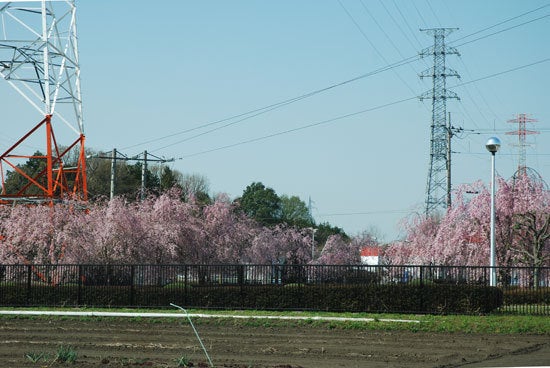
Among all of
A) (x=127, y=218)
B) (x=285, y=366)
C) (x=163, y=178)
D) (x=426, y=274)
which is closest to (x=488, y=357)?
(x=285, y=366)

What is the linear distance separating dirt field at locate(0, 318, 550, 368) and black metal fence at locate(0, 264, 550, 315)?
19.4ft

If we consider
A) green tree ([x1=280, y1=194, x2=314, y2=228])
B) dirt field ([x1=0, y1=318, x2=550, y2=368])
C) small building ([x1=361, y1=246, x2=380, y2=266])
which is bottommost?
dirt field ([x1=0, y1=318, x2=550, y2=368])

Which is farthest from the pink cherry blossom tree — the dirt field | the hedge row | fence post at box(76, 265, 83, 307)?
fence post at box(76, 265, 83, 307)

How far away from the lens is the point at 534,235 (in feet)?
116

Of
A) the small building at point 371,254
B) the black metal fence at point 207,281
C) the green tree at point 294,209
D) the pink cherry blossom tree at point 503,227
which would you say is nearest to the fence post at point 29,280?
the black metal fence at point 207,281

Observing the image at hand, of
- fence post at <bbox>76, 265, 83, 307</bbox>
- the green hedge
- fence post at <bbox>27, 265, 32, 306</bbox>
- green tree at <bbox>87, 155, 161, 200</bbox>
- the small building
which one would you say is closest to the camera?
the green hedge

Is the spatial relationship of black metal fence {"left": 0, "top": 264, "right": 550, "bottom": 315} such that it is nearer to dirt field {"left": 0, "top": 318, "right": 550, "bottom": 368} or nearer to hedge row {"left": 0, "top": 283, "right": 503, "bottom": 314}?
hedge row {"left": 0, "top": 283, "right": 503, "bottom": 314}

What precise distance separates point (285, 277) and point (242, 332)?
838 cm

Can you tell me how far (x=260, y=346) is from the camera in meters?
19.3

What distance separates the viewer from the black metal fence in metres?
28.8

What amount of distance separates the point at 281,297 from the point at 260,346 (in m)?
10.7

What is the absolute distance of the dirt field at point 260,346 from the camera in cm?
1652

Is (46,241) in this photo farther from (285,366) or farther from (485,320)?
(285,366)

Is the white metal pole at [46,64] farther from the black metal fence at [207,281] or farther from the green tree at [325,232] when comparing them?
the green tree at [325,232]
